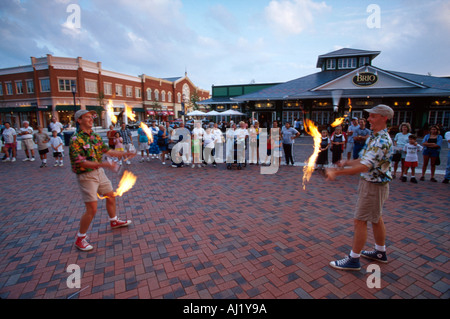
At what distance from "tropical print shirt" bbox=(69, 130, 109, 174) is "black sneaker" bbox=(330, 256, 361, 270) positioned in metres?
3.89

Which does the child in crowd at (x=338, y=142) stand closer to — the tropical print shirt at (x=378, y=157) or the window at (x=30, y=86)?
the tropical print shirt at (x=378, y=157)

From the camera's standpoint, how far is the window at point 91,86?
122ft

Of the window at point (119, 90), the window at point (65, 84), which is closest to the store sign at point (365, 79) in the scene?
the window at point (119, 90)

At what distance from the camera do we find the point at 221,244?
→ 3855 millimetres

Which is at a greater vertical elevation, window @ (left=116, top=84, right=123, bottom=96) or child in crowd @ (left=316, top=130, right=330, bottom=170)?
window @ (left=116, top=84, right=123, bottom=96)

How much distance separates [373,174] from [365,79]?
2437cm

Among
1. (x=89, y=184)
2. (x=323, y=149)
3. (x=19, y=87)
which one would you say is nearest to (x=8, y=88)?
(x=19, y=87)

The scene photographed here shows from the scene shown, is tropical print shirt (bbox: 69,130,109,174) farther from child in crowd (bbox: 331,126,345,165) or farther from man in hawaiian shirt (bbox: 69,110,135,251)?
child in crowd (bbox: 331,126,345,165)

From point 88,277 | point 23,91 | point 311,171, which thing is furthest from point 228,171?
point 23,91

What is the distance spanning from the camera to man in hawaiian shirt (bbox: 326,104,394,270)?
9.36ft

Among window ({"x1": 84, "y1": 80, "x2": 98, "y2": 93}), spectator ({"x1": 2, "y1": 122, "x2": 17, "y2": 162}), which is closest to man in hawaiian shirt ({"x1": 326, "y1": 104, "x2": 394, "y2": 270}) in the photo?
spectator ({"x1": 2, "y1": 122, "x2": 17, "y2": 162})

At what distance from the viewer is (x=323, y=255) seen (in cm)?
353

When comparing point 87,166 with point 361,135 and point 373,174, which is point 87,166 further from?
point 361,135
